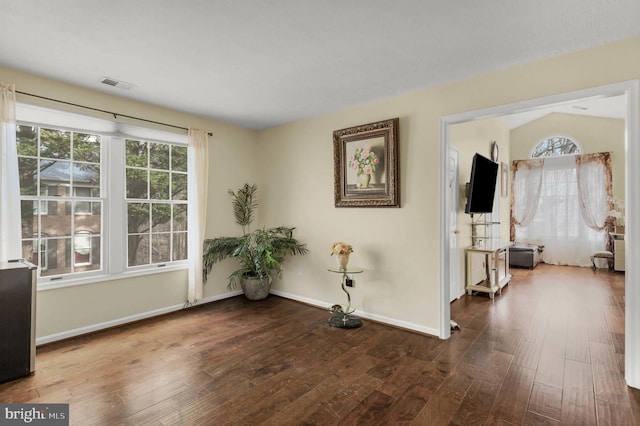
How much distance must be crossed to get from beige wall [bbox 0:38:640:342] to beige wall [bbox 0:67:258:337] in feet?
0.03

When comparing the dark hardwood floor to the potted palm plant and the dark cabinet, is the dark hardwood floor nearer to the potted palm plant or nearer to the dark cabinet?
the dark cabinet

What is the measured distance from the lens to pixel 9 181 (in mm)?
2729

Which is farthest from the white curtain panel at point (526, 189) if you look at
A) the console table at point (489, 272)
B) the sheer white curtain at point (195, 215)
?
the sheer white curtain at point (195, 215)

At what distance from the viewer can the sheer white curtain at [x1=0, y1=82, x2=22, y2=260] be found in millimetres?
2695

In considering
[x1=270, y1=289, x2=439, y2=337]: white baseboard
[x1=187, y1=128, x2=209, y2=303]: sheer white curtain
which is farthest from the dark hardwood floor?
[x1=187, y1=128, x2=209, y2=303]: sheer white curtain

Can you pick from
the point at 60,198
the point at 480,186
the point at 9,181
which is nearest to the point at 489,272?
the point at 480,186

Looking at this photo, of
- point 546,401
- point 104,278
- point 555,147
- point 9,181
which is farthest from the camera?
point 555,147

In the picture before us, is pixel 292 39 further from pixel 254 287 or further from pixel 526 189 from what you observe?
pixel 526 189

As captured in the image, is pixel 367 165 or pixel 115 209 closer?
pixel 115 209

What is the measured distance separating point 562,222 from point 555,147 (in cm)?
187

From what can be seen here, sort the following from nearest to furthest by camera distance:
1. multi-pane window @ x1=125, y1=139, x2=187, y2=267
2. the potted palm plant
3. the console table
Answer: multi-pane window @ x1=125, y1=139, x2=187, y2=267 < the potted palm plant < the console table

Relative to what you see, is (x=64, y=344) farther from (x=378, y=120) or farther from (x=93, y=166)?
(x=378, y=120)

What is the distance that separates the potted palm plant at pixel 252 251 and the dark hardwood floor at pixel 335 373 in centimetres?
71

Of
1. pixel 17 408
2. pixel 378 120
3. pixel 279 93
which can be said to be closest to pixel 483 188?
pixel 378 120
